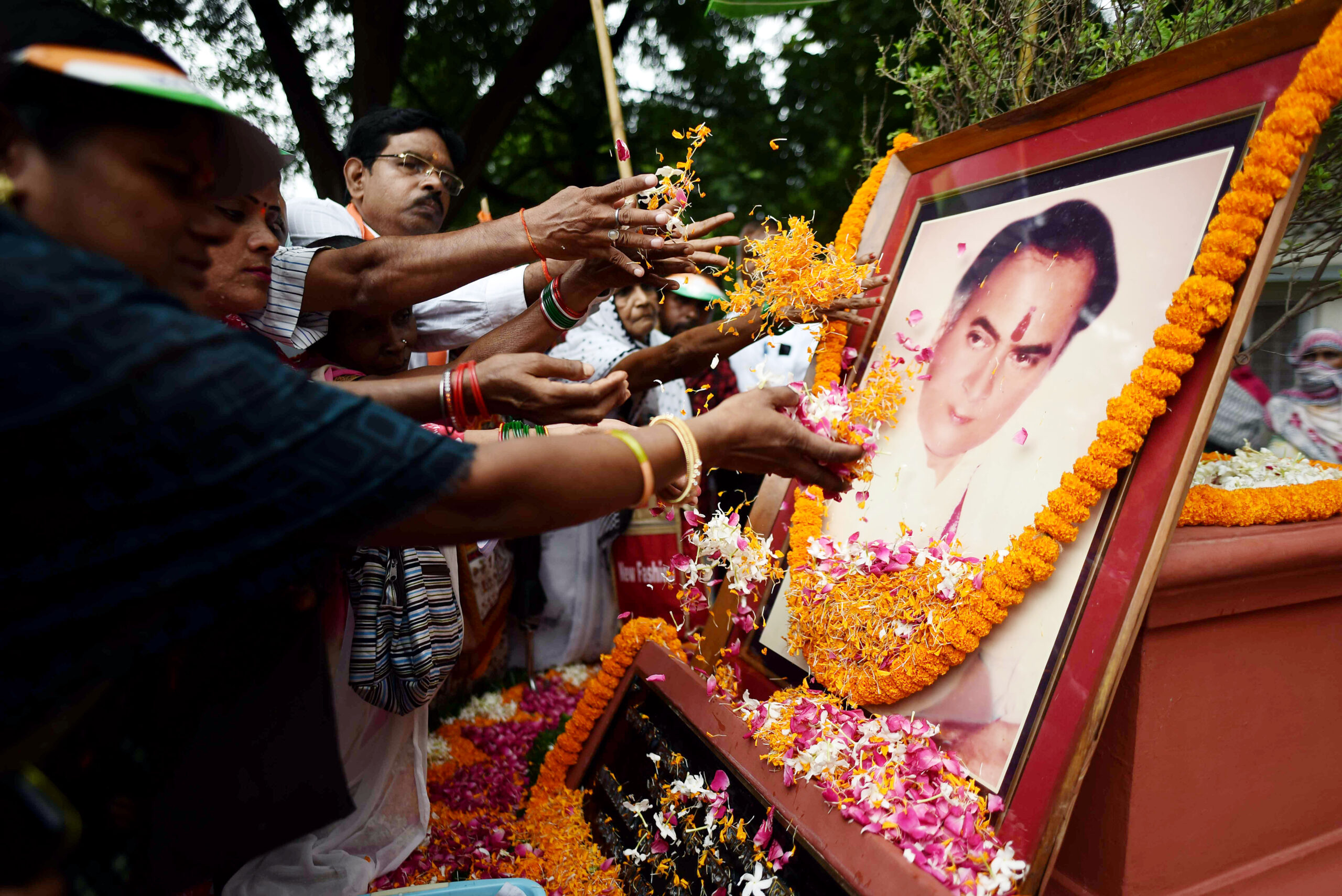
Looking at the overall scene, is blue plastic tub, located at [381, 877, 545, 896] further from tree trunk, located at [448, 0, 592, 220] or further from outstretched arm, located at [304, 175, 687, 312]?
tree trunk, located at [448, 0, 592, 220]

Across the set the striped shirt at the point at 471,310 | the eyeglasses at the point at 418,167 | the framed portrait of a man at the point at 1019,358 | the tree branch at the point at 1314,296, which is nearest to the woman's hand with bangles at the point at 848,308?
the framed portrait of a man at the point at 1019,358

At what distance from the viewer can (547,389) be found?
1595mm

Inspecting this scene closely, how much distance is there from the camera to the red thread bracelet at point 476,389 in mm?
1729

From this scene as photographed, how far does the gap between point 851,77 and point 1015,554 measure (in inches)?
233

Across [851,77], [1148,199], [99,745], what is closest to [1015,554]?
[1148,199]

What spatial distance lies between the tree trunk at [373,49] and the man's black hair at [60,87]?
208 inches

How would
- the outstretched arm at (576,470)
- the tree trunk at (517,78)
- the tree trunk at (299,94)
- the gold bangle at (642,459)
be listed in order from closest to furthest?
the outstretched arm at (576,470)
the gold bangle at (642,459)
the tree trunk at (299,94)
the tree trunk at (517,78)

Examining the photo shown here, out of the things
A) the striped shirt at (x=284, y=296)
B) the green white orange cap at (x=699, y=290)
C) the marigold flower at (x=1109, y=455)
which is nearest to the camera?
the marigold flower at (x=1109, y=455)

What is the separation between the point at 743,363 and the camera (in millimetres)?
4480

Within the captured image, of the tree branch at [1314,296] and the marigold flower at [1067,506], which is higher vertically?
the tree branch at [1314,296]

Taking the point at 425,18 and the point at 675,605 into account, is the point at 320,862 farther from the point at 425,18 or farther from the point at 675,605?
the point at 425,18

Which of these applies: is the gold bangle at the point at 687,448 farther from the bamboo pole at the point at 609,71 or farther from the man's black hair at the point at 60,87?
the bamboo pole at the point at 609,71

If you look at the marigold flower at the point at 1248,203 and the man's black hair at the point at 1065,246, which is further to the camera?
the man's black hair at the point at 1065,246

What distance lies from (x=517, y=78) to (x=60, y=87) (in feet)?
19.9
